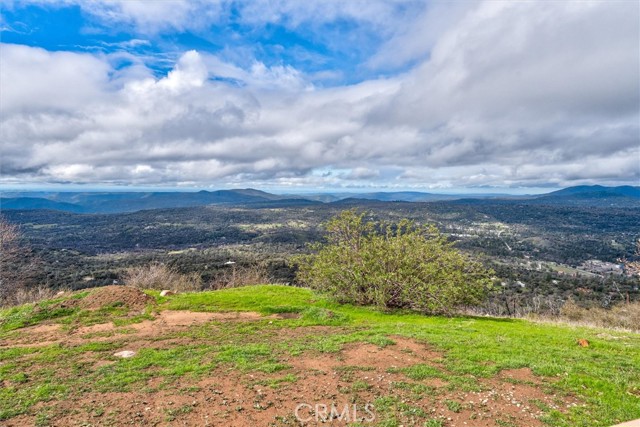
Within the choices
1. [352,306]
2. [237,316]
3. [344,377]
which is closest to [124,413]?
[344,377]

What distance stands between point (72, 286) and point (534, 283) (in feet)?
311

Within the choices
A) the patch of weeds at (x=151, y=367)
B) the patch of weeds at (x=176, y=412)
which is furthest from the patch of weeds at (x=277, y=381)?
the patch of weeds at (x=151, y=367)

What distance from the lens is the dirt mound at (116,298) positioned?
1927cm

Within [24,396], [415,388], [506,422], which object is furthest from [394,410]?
[24,396]

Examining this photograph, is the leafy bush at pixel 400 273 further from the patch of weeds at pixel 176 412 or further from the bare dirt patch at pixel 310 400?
the patch of weeds at pixel 176 412

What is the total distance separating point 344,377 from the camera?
9281mm

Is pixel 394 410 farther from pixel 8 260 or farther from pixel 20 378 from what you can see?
pixel 8 260

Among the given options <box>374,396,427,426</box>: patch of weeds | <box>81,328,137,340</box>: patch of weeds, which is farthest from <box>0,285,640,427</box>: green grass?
<box>81,328,137,340</box>: patch of weeds

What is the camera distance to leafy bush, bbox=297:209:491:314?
66.0 feet

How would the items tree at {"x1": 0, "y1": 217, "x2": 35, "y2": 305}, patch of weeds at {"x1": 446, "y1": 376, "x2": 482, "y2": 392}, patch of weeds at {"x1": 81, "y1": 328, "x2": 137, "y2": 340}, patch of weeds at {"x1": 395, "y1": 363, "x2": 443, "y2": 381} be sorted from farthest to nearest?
tree at {"x1": 0, "y1": 217, "x2": 35, "y2": 305}
patch of weeds at {"x1": 81, "y1": 328, "x2": 137, "y2": 340}
patch of weeds at {"x1": 395, "y1": 363, "x2": 443, "y2": 381}
patch of weeds at {"x1": 446, "y1": 376, "x2": 482, "y2": 392}

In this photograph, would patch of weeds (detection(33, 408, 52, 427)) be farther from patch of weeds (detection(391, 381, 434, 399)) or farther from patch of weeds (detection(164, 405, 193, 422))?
patch of weeds (detection(391, 381, 434, 399))

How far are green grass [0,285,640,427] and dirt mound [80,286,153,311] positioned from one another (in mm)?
1150

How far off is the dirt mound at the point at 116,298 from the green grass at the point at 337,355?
1150 mm

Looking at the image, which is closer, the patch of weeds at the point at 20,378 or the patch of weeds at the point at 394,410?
the patch of weeds at the point at 394,410
